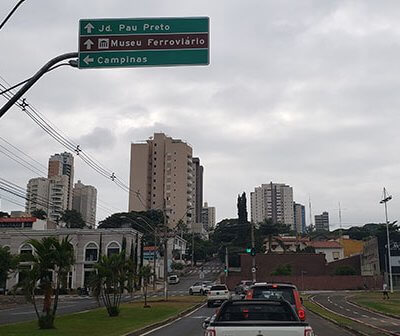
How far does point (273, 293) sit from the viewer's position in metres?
16.5

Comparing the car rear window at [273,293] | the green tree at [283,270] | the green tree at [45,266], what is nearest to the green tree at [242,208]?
the green tree at [283,270]

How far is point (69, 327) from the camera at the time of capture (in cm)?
2427

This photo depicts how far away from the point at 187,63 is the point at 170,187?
427ft

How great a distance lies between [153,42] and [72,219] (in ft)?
366

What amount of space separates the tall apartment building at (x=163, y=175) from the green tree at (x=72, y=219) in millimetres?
22468

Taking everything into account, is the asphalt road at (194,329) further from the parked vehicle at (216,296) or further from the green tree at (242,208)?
the green tree at (242,208)

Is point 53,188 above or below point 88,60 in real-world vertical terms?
above

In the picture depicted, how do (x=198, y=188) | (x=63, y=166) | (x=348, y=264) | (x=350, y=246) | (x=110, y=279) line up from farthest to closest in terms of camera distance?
1. (x=198, y=188)
2. (x=350, y=246)
3. (x=63, y=166)
4. (x=348, y=264)
5. (x=110, y=279)

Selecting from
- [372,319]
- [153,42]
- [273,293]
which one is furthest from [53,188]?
[153,42]

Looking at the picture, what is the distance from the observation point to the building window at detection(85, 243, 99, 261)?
266 ft

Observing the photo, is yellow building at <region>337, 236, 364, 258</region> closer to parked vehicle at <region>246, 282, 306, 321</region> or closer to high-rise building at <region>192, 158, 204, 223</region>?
high-rise building at <region>192, 158, 204, 223</region>

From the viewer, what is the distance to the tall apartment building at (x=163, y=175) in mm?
141750

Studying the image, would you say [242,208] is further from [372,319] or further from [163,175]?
[372,319]

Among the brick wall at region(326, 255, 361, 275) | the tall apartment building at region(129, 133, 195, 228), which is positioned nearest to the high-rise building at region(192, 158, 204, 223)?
the tall apartment building at region(129, 133, 195, 228)
